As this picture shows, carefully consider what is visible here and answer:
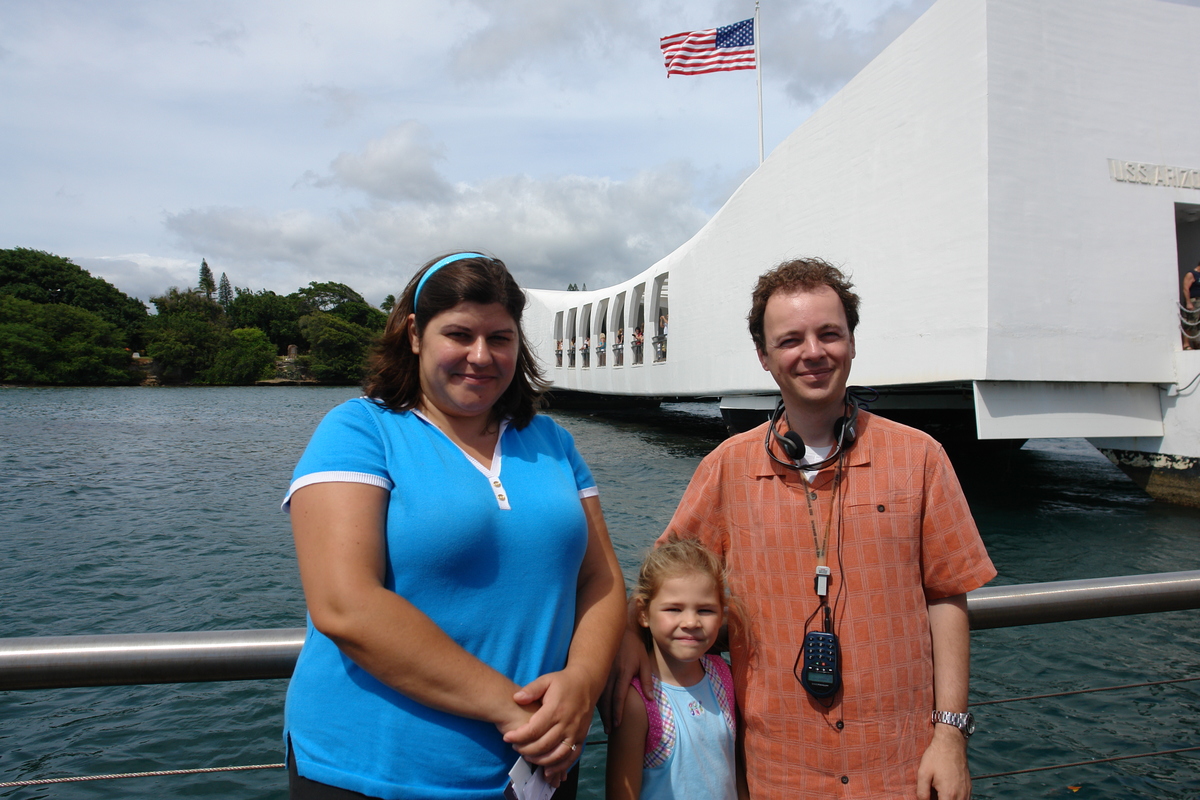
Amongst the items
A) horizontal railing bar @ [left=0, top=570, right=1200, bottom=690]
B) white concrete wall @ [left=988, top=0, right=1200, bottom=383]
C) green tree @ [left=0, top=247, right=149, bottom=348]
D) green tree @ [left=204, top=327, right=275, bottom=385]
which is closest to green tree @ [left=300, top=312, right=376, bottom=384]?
green tree @ [left=204, top=327, right=275, bottom=385]

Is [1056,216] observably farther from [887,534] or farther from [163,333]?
[163,333]

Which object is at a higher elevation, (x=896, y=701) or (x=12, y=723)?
(x=896, y=701)

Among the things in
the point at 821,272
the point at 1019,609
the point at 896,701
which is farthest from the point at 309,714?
the point at 1019,609

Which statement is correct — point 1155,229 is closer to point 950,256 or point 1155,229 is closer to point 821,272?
point 950,256

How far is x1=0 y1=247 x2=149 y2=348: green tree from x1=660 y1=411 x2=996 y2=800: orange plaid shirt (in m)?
79.2

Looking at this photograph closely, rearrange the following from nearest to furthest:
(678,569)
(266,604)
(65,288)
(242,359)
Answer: (678,569) → (266,604) → (65,288) → (242,359)

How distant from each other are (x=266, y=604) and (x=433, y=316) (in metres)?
7.29

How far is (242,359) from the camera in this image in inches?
2901

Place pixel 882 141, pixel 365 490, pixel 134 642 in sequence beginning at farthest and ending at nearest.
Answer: pixel 882 141
pixel 134 642
pixel 365 490

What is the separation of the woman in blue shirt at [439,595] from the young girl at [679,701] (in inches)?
7.9

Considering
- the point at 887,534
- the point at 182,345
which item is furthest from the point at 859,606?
the point at 182,345

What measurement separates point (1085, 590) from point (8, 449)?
83.6 ft

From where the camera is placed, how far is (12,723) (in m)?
5.12

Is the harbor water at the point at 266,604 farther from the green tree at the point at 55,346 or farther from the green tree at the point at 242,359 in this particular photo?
the green tree at the point at 242,359
